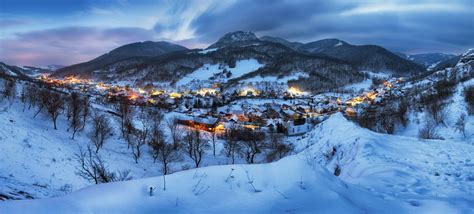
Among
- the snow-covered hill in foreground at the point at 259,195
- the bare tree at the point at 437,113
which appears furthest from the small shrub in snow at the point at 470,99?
the snow-covered hill in foreground at the point at 259,195

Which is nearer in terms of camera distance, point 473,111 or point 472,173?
point 472,173

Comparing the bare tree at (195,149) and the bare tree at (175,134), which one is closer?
the bare tree at (195,149)

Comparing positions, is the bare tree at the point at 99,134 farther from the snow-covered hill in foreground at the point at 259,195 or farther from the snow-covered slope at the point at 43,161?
the snow-covered hill in foreground at the point at 259,195

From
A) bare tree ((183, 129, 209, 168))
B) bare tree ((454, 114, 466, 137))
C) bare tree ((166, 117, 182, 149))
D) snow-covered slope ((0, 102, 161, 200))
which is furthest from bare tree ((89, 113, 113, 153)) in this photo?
bare tree ((454, 114, 466, 137))

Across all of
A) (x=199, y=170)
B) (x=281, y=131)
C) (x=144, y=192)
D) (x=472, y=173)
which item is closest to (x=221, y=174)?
(x=199, y=170)

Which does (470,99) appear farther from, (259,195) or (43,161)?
(43,161)

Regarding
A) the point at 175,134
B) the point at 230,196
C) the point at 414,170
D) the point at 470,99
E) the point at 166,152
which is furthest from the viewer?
the point at 175,134

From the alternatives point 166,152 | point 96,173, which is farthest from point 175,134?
point 96,173

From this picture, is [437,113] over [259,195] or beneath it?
beneath

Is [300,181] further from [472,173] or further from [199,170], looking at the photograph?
[472,173]
